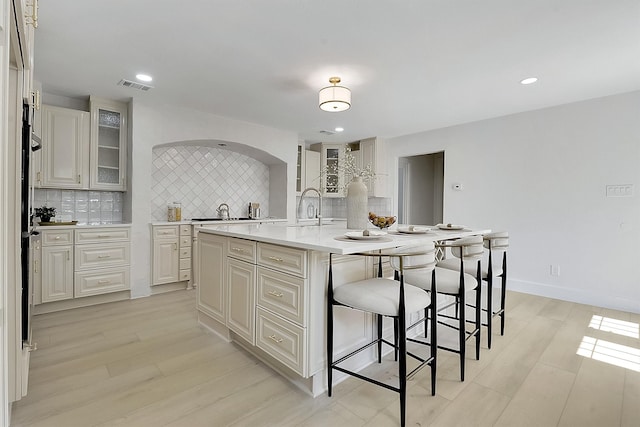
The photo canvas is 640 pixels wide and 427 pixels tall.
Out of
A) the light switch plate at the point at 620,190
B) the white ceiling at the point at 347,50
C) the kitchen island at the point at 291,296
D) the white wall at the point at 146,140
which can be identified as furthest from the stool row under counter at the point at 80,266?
the light switch plate at the point at 620,190

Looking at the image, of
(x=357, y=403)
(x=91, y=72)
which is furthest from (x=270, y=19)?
(x=357, y=403)

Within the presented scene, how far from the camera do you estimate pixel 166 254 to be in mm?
3918

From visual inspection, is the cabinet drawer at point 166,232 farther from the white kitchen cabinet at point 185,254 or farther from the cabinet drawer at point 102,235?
the cabinet drawer at point 102,235

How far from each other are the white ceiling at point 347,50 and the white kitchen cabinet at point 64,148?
31 centimetres

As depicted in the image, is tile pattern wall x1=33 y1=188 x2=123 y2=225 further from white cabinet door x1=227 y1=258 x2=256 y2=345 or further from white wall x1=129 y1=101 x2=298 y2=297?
white cabinet door x1=227 y1=258 x2=256 y2=345

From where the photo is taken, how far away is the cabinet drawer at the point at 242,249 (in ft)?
6.97

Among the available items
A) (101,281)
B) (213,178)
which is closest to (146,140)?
(213,178)

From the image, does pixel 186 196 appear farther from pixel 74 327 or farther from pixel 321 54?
pixel 321 54

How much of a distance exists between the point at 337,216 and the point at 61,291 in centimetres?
483

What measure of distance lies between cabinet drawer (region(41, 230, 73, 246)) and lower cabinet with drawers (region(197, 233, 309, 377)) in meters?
1.70

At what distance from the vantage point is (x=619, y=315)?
10.6 feet

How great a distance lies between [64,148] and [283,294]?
3319 mm

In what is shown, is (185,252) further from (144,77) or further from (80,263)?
(144,77)

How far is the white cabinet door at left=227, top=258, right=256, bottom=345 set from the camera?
2.13 meters
